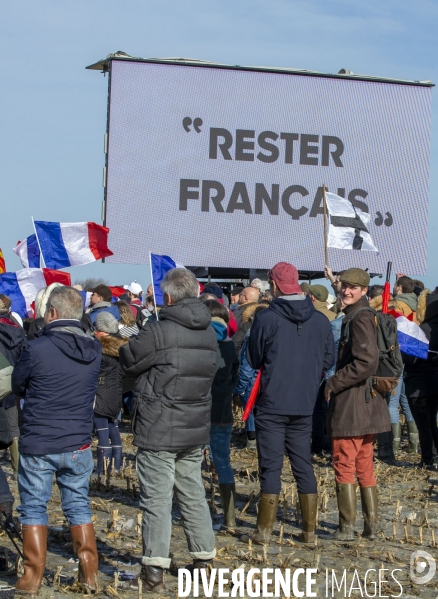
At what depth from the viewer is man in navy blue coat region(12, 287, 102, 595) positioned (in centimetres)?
538

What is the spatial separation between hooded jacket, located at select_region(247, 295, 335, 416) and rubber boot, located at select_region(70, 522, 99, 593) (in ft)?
5.64

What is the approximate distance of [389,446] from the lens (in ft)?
33.6

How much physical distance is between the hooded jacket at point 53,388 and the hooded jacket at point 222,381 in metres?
1.90

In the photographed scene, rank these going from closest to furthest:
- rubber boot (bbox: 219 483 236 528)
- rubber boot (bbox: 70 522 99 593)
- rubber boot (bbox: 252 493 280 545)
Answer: rubber boot (bbox: 70 522 99 593)
rubber boot (bbox: 252 493 280 545)
rubber boot (bbox: 219 483 236 528)

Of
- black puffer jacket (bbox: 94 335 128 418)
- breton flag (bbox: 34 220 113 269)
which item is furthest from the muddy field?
breton flag (bbox: 34 220 113 269)

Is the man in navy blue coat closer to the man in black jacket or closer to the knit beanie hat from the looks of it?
the man in black jacket

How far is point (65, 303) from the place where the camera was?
5.52 metres

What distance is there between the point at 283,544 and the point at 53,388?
7.43ft

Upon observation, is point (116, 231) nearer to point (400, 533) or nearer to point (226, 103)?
point (226, 103)

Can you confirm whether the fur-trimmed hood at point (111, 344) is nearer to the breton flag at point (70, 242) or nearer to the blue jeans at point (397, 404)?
the blue jeans at point (397, 404)

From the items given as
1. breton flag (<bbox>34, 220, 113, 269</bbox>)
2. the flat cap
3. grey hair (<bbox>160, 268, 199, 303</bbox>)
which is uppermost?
breton flag (<bbox>34, 220, 113, 269</bbox>)

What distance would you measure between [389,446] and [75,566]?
4.95 meters

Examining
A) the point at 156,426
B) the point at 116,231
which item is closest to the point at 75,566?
the point at 156,426

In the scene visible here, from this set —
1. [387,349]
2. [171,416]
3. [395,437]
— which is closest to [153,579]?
[171,416]
